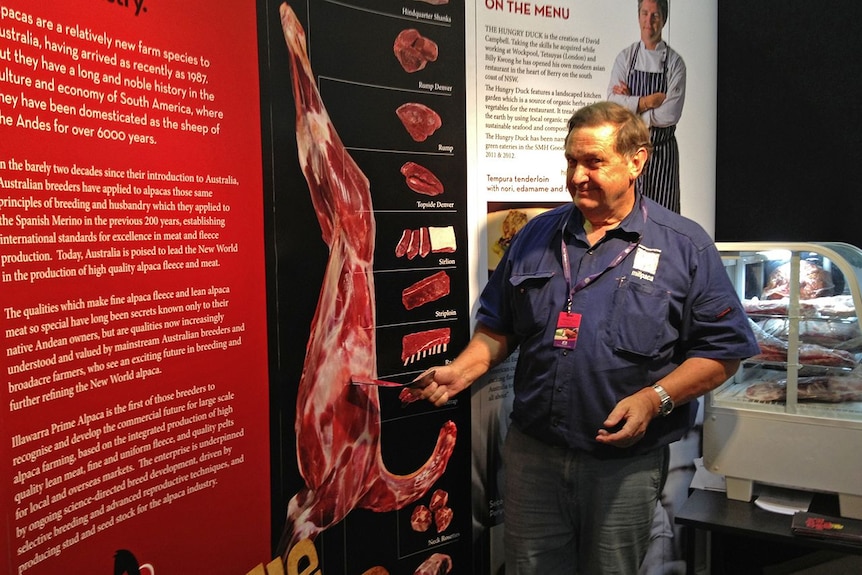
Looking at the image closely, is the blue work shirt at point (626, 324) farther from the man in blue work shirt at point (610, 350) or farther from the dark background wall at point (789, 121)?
the dark background wall at point (789, 121)

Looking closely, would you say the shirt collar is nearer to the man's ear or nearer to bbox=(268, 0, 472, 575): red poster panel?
the man's ear

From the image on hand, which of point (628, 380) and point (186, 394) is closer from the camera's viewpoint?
point (186, 394)

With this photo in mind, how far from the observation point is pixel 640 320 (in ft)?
6.09

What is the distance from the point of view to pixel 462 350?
2.29m

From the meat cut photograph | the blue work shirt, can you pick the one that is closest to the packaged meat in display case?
the blue work shirt

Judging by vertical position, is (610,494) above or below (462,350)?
below

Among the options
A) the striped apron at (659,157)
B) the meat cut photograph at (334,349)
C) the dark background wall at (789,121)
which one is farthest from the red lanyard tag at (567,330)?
the dark background wall at (789,121)

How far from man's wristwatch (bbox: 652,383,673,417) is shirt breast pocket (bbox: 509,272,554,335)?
354mm

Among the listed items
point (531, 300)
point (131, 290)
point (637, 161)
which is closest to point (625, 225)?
point (637, 161)

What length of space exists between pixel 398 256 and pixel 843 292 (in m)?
1.61

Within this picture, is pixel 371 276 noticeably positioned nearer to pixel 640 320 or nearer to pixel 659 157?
pixel 640 320

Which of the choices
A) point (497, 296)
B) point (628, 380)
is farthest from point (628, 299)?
point (497, 296)

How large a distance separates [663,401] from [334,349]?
0.93m

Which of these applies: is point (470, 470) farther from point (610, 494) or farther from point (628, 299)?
point (628, 299)
